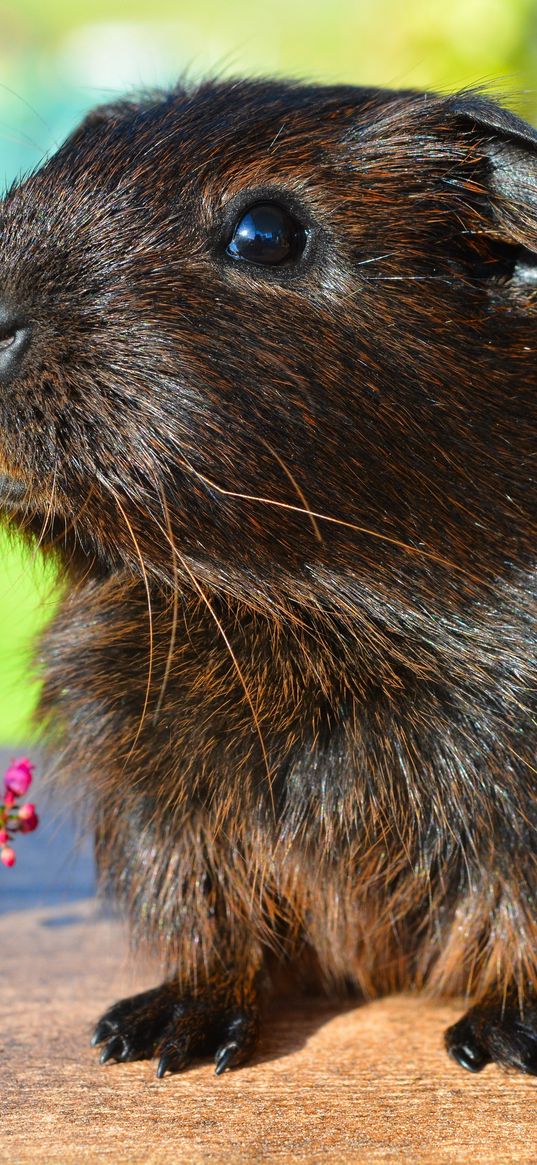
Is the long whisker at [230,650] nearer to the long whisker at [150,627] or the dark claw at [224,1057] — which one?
the long whisker at [150,627]

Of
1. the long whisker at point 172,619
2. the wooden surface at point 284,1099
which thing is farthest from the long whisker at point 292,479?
the wooden surface at point 284,1099

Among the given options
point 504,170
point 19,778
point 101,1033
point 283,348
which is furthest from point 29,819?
point 504,170

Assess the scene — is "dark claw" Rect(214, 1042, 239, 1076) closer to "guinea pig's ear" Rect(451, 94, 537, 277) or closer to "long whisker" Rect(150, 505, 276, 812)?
"long whisker" Rect(150, 505, 276, 812)

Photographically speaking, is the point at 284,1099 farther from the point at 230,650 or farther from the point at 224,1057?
the point at 230,650

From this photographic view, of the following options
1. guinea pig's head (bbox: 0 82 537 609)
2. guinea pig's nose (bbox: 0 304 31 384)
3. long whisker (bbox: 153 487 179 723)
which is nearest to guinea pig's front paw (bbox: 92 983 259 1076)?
long whisker (bbox: 153 487 179 723)

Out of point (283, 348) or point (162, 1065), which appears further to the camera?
point (162, 1065)

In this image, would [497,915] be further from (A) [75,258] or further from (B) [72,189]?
(B) [72,189]
